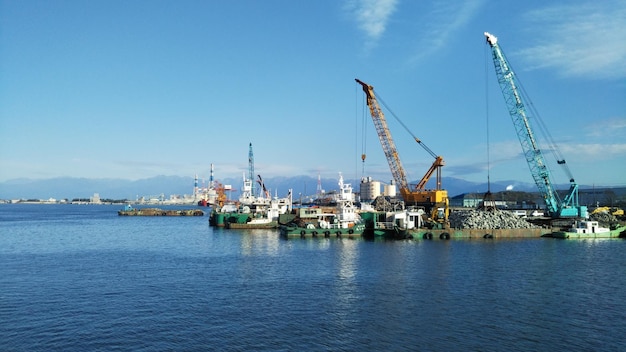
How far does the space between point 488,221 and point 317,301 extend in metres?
55.4

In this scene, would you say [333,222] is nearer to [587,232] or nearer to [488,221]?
[488,221]

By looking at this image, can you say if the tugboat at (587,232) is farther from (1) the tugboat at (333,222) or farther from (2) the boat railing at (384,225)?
(1) the tugboat at (333,222)

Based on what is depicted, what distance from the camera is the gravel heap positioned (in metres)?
77.1

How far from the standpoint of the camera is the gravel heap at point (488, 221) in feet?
253

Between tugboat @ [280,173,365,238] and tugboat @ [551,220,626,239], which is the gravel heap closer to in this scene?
tugboat @ [551,220,626,239]

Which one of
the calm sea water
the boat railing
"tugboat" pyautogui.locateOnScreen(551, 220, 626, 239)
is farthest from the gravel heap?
the calm sea water

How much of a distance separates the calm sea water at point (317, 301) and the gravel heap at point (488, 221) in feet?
69.1

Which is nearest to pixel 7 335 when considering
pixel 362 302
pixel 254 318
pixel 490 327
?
pixel 254 318

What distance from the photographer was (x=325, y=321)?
26.2 m

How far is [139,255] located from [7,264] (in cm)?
1328

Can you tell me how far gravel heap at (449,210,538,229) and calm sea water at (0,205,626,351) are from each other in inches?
829

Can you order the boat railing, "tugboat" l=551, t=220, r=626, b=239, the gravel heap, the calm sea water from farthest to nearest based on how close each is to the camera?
the gravel heap, "tugboat" l=551, t=220, r=626, b=239, the boat railing, the calm sea water

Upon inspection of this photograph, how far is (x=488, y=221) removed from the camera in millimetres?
77875

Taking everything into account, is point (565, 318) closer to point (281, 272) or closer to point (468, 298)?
point (468, 298)
